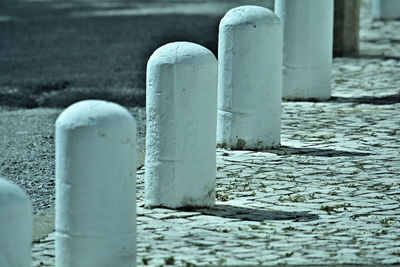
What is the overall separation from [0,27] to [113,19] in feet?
8.46

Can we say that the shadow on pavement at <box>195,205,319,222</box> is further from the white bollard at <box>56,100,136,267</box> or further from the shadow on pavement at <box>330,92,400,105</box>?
the shadow on pavement at <box>330,92,400,105</box>

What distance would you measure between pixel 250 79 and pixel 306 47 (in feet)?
9.26

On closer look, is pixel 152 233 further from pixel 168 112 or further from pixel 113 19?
pixel 113 19

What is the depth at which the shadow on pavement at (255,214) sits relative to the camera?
7.45 m

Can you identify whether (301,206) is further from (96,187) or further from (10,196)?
(10,196)

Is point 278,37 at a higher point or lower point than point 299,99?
higher

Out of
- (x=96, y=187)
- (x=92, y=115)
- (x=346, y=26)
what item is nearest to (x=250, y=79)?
(x=92, y=115)

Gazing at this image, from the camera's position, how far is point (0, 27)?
21.2 m

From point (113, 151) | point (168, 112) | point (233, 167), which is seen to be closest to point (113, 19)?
point (233, 167)

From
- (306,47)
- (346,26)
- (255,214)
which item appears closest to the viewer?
(255,214)

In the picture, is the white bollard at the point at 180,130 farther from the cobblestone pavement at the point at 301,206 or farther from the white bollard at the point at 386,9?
the white bollard at the point at 386,9

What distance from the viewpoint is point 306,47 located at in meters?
12.4

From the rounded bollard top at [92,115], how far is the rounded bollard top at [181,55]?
155cm

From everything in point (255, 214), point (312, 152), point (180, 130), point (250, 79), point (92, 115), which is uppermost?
point (92, 115)
